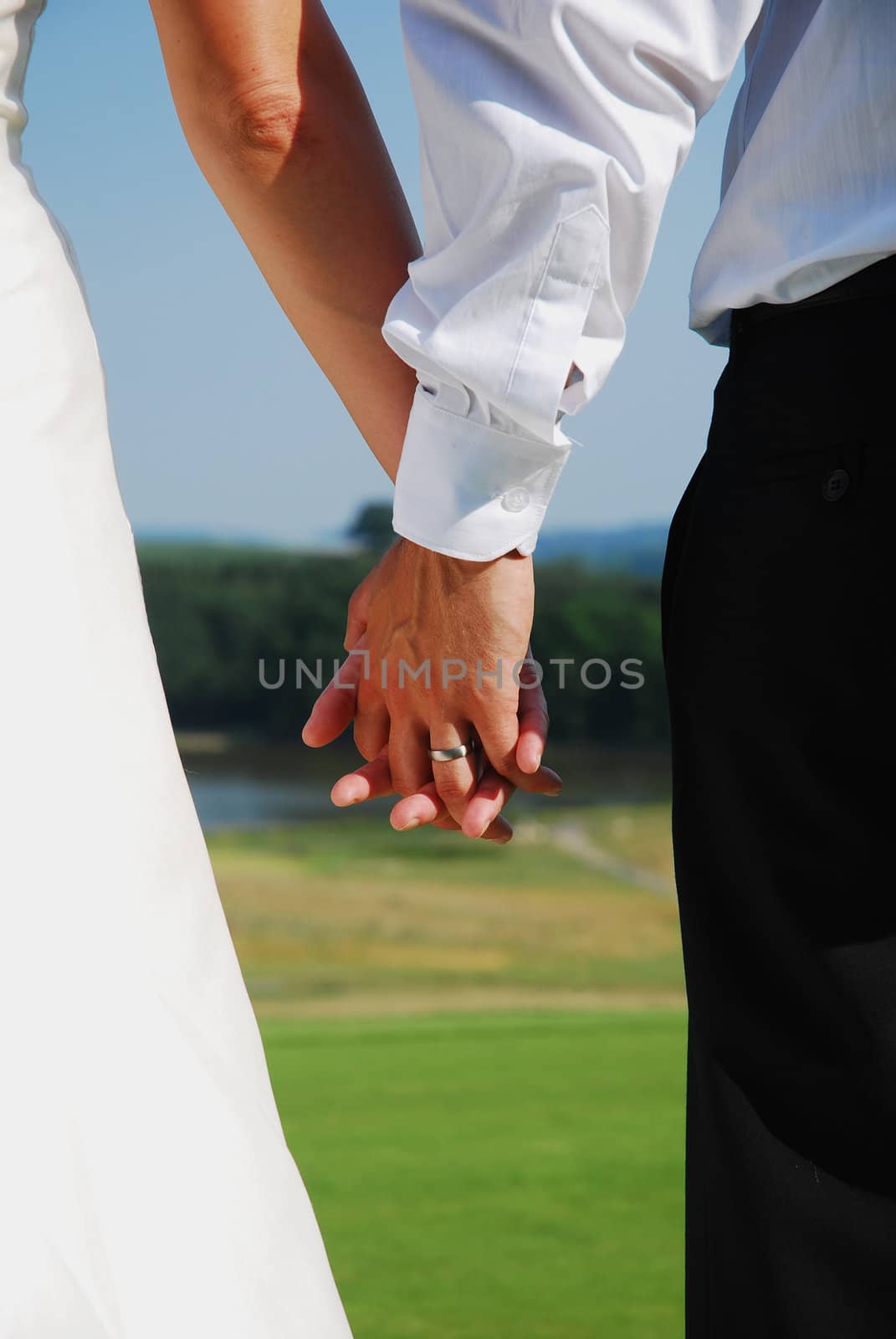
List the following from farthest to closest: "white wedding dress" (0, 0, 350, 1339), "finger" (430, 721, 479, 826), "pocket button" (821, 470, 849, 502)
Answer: "finger" (430, 721, 479, 826) → "pocket button" (821, 470, 849, 502) → "white wedding dress" (0, 0, 350, 1339)

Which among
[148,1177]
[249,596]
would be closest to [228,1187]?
[148,1177]

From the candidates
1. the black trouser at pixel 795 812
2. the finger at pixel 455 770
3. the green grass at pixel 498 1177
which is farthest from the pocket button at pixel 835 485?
the green grass at pixel 498 1177

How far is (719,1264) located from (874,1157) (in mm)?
132

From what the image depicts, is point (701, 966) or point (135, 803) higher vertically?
point (135, 803)

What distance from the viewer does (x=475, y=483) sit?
894 mm

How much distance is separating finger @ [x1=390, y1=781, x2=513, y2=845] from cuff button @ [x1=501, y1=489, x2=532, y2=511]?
23cm

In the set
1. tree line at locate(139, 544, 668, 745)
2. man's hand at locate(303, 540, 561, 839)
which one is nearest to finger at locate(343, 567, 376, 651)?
man's hand at locate(303, 540, 561, 839)

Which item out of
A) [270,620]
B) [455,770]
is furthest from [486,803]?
[270,620]

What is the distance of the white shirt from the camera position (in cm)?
75

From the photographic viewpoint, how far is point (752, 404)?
0.79m

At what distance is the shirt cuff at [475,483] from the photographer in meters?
0.89

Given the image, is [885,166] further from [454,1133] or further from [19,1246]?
[454,1133]

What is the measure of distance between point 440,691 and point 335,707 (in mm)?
128

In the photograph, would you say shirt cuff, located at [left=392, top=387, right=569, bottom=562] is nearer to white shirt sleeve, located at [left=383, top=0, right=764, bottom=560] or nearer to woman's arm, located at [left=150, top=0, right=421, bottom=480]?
white shirt sleeve, located at [left=383, top=0, right=764, bottom=560]
